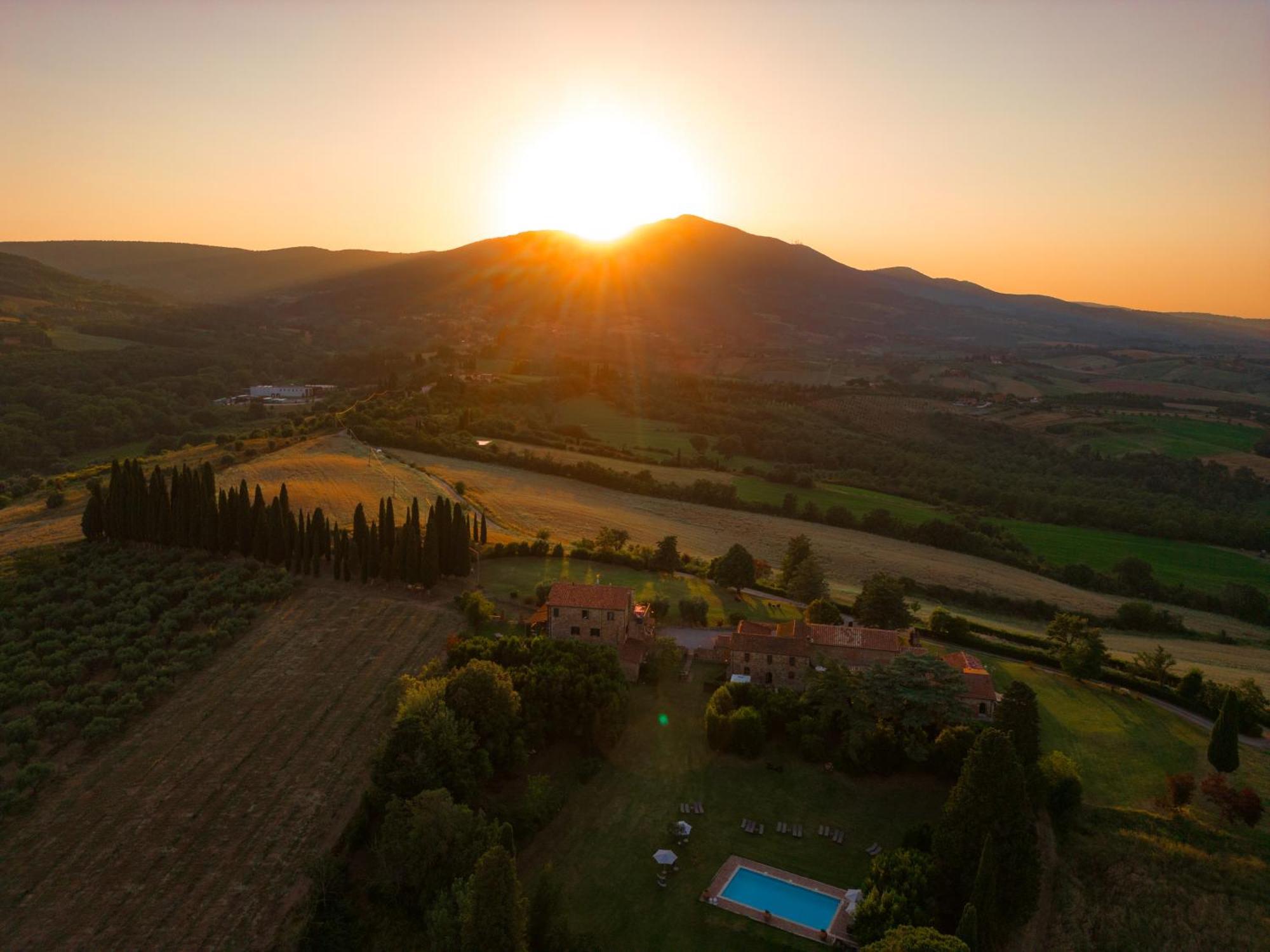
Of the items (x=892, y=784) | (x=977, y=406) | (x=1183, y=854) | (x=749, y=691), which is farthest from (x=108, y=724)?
(x=977, y=406)

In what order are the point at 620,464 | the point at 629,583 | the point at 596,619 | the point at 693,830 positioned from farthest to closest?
the point at 620,464 < the point at 629,583 < the point at 596,619 < the point at 693,830

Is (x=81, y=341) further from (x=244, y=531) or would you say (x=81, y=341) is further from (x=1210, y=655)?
(x=1210, y=655)

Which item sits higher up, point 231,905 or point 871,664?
point 871,664

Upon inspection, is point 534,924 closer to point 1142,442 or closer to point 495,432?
point 495,432

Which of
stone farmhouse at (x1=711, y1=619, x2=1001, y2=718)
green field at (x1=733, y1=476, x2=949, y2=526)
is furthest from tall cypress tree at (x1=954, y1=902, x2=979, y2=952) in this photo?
green field at (x1=733, y1=476, x2=949, y2=526)

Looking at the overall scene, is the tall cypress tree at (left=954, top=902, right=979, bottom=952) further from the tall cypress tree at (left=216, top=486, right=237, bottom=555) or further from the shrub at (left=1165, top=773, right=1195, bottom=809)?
the tall cypress tree at (left=216, top=486, right=237, bottom=555)

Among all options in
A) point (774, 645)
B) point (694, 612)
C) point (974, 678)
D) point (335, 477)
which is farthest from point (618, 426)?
point (974, 678)
